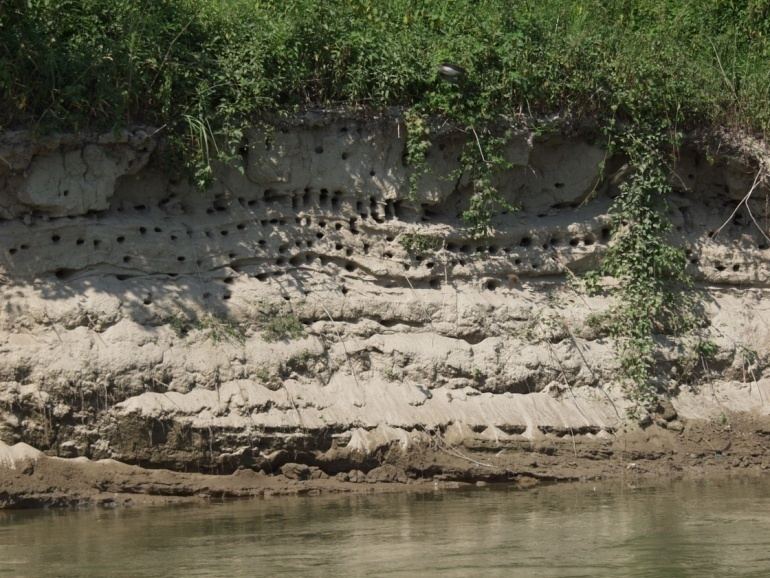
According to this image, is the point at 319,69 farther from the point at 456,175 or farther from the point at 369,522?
the point at 369,522

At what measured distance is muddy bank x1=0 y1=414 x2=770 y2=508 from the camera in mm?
7844

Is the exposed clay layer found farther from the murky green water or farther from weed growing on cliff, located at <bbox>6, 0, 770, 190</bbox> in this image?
the murky green water

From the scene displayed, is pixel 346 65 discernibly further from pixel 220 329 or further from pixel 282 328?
pixel 220 329

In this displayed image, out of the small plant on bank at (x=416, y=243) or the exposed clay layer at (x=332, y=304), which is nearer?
the exposed clay layer at (x=332, y=304)

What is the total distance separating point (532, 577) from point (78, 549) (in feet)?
8.64

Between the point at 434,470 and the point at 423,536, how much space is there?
1.96 meters

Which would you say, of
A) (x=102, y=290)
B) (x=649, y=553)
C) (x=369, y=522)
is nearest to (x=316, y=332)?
(x=102, y=290)

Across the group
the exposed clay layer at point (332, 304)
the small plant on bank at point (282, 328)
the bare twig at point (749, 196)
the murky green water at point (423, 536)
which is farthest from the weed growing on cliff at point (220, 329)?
the bare twig at point (749, 196)

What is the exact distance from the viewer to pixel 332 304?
921 centimetres

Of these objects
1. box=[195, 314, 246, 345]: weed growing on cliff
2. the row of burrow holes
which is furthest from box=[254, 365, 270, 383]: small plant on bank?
the row of burrow holes

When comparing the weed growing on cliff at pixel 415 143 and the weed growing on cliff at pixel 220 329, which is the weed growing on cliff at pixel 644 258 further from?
the weed growing on cliff at pixel 220 329

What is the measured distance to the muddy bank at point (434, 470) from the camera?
784 centimetres

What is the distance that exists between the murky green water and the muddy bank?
0.25 meters

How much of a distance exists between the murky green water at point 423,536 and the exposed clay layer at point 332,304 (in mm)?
728
